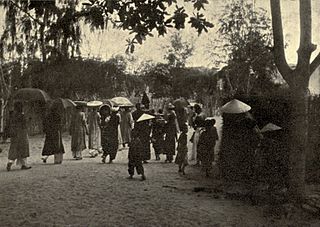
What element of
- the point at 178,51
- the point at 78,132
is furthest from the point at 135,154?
the point at 178,51

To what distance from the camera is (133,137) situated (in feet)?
34.7

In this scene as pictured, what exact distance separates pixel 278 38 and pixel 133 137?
413 centimetres

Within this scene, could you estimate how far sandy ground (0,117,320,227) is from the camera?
6980 millimetres

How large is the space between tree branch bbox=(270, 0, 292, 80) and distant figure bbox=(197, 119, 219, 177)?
301 centimetres

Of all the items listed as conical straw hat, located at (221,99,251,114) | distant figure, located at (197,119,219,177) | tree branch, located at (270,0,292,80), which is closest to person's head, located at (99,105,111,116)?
distant figure, located at (197,119,219,177)

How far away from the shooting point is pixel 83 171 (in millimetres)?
11570

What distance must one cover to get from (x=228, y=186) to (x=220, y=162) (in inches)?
53.2

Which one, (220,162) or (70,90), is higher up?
(70,90)

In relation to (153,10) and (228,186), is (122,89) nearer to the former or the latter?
(228,186)

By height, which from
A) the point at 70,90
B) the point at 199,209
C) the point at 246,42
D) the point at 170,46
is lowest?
the point at 199,209

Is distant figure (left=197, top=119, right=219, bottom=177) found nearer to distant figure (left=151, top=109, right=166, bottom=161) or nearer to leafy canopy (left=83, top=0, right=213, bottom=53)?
distant figure (left=151, top=109, right=166, bottom=161)

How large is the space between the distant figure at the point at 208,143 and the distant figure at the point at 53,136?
4.39 meters

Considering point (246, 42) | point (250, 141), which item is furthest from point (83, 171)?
point (246, 42)

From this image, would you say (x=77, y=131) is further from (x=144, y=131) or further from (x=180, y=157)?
(x=180, y=157)
